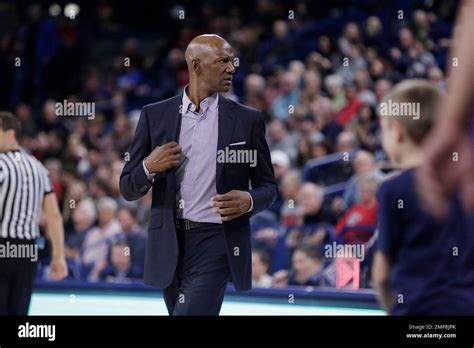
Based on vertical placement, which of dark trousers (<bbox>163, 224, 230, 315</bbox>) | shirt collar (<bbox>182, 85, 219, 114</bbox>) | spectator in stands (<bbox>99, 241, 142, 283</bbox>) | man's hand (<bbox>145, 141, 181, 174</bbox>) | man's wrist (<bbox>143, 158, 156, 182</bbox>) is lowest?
spectator in stands (<bbox>99, 241, 142, 283</bbox>)

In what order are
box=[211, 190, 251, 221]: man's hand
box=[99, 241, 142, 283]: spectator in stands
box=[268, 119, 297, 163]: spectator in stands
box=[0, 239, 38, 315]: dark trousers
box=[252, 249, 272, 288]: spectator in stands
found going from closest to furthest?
box=[211, 190, 251, 221]: man's hand, box=[0, 239, 38, 315]: dark trousers, box=[252, 249, 272, 288]: spectator in stands, box=[99, 241, 142, 283]: spectator in stands, box=[268, 119, 297, 163]: spectator in stands

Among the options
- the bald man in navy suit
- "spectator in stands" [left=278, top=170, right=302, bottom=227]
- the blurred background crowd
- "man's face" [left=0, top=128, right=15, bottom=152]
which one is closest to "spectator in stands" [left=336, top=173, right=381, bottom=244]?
the blurred background crowd

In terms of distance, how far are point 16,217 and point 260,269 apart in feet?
5.83

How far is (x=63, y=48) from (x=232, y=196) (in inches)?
189

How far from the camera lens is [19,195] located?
4.33 m

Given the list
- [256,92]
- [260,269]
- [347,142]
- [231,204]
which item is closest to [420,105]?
[231,204]

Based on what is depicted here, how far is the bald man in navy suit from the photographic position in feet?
11.1

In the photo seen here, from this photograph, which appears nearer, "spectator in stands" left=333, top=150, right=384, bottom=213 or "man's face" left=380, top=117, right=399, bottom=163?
"man's face" left=380, top=117, right=399, bottom=163

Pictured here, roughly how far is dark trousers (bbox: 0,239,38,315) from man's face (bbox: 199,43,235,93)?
1.34 m

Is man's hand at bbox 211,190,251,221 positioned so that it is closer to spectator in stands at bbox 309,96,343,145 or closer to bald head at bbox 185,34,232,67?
bald head at bbox 185,34,232,67

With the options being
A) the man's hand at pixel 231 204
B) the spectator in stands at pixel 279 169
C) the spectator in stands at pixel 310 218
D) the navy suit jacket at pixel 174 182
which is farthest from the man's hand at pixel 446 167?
the spectator in stands at pixel 279 169

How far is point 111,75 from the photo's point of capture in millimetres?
7816

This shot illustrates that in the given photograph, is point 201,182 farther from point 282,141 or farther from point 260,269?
point 282,141

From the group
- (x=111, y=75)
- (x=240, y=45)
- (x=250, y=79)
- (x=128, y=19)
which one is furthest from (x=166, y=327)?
(x=128, y=19)
